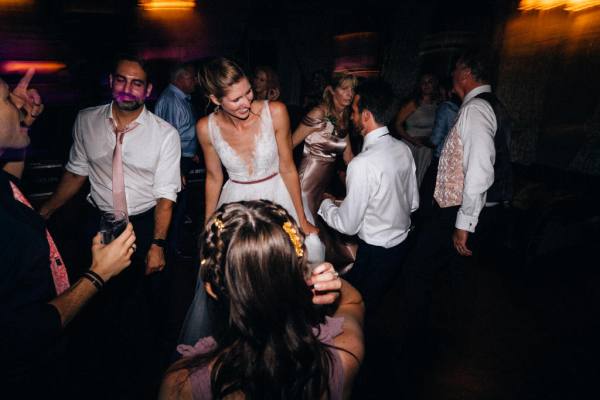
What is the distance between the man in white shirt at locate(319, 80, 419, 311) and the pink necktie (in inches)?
49.6

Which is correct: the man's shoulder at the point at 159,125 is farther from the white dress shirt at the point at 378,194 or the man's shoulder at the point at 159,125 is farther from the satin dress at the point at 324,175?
the satin dress at the point at 324,175

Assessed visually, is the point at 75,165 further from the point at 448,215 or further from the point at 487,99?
the point at 487,99

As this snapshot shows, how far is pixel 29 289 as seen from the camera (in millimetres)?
1150

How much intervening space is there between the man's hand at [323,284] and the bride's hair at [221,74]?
132 cm

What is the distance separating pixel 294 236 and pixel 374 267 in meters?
1.32

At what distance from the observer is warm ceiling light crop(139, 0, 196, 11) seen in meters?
6.88

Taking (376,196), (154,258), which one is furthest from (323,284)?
(154,258)

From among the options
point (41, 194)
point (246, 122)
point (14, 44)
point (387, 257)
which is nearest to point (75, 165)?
point (246, 122)

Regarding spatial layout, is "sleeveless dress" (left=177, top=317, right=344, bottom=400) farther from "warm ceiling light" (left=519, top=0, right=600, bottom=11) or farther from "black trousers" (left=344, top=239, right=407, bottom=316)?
"warm ceiling light" (left=519, top=0, right=600, bottom=11)

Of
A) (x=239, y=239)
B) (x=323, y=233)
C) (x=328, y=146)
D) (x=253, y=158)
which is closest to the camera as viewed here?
(x=239, y=239)

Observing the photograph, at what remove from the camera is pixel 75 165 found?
Result: 85.5 inches

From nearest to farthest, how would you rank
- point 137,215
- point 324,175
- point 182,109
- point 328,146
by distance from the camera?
1. point 137,215
2. point 328,146
3. point 324,175
4. point 182,109

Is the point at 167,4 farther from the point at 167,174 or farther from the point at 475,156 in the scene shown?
the point at 475,156

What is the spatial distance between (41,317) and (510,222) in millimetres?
4106
